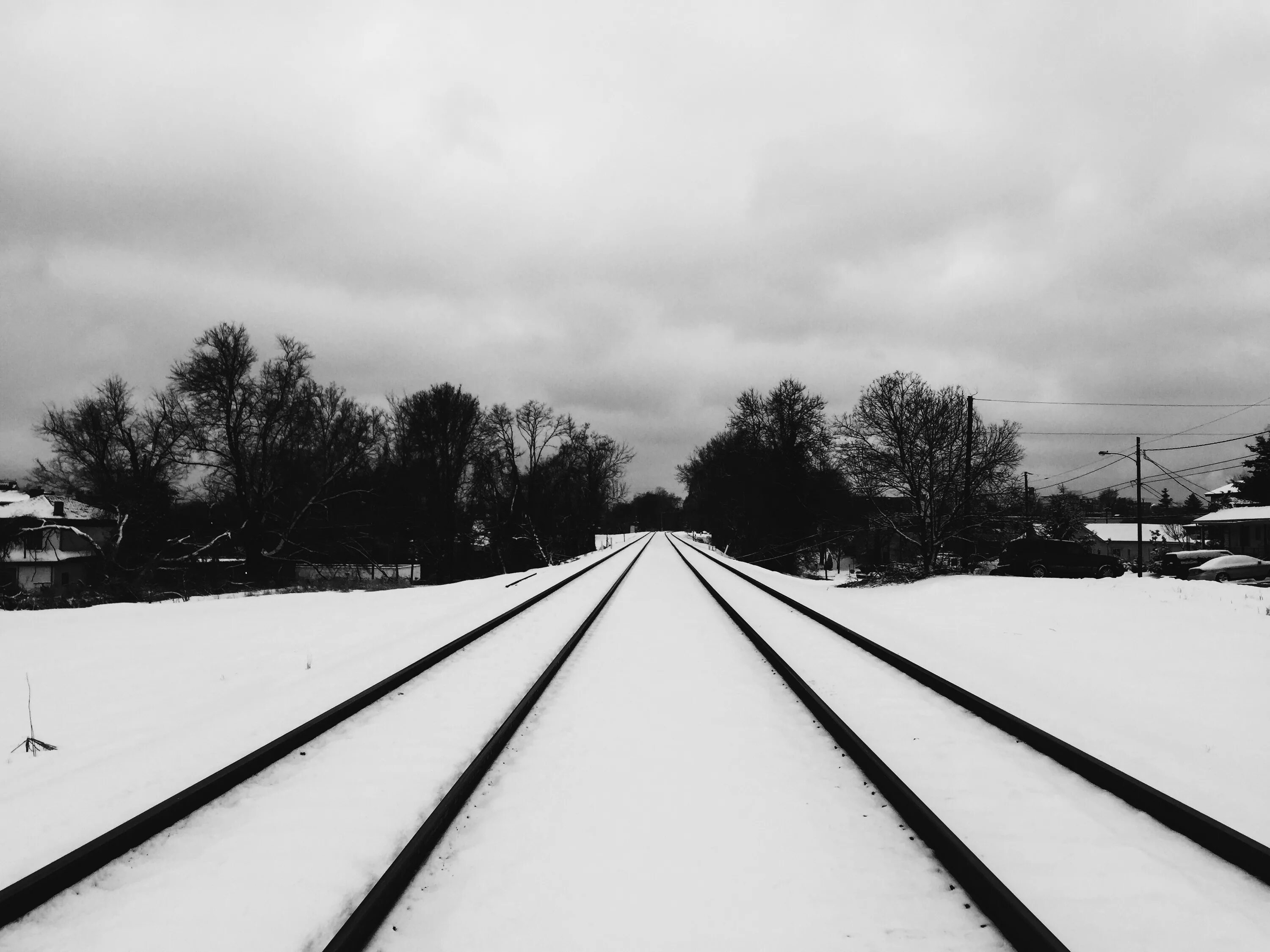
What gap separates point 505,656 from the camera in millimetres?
8250

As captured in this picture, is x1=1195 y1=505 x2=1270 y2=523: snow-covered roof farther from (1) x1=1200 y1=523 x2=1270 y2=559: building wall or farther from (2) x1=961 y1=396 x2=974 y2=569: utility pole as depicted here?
(2) x1=961 y1=396 x2=974 y2=569: utility pole

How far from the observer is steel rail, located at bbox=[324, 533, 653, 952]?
2.43 m

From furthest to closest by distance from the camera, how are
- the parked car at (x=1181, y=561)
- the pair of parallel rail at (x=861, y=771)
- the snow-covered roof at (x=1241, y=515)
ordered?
the snow-covered roof at (x=1241, y=515) → the parked car at (x=1181, y=561) → the pair of parallel rail at (x=861, y=771)

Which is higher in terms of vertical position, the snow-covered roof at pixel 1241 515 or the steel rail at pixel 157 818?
the snow-covered roof at pixel 1241 515

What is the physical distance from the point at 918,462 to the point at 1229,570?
41.2ft

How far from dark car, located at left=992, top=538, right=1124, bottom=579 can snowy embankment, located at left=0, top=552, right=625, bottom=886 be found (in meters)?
19.8

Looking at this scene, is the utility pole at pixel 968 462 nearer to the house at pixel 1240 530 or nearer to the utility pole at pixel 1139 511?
the utility pole at pixel 1139 511

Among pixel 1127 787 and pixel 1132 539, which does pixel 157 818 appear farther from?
pixel 1132 539

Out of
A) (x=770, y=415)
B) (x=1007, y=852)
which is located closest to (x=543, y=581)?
(x=1007, y=852)

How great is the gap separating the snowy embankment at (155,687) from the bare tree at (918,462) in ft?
53.2

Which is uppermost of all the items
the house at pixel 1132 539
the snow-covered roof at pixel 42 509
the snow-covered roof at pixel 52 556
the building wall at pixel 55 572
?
the snow-covered roof at pixel 42 509

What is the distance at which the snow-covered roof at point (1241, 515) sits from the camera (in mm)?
43719

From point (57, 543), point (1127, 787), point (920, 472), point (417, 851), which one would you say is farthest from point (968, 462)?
point (57, 543)

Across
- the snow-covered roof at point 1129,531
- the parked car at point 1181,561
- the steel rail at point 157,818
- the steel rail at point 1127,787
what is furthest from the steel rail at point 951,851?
the snow-covered roof at point 1129,531
